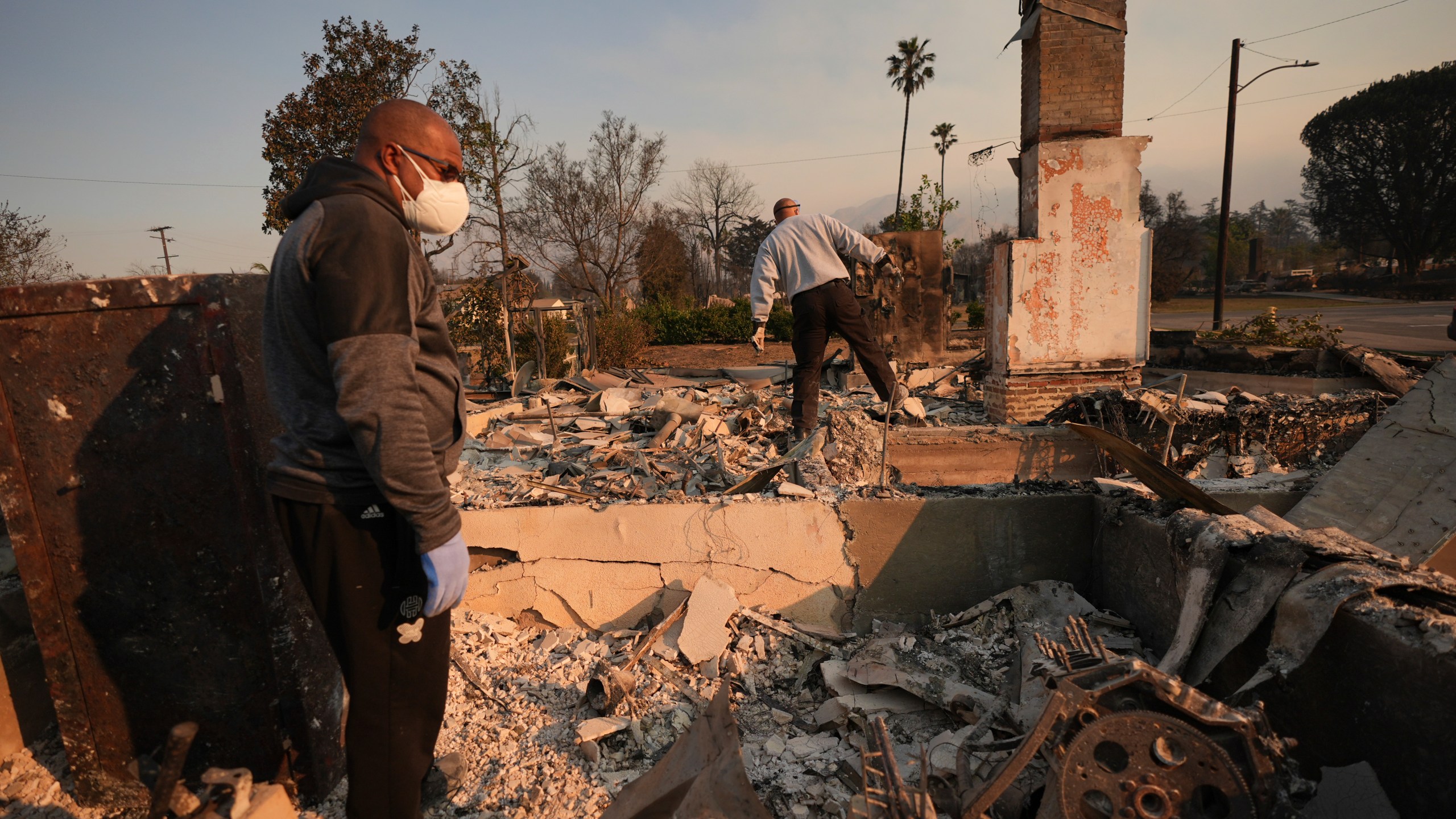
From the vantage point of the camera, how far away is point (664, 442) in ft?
17.6

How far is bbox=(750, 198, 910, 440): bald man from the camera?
5250 mm

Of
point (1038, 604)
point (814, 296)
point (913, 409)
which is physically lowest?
point (1038, 604)

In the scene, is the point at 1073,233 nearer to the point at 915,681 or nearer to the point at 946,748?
the point at 915,681

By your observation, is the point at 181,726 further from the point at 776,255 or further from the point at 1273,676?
the point at 776,255

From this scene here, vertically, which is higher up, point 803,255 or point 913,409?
point 803,255

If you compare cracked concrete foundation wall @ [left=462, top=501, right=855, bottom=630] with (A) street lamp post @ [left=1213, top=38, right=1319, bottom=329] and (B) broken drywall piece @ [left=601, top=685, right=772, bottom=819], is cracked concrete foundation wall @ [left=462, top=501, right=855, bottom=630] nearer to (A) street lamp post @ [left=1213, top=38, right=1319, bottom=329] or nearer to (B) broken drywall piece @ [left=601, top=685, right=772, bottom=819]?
(B) broken drywall piece @ [left=601, top=685, right=772, bottom=819]

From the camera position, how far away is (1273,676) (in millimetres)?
1821

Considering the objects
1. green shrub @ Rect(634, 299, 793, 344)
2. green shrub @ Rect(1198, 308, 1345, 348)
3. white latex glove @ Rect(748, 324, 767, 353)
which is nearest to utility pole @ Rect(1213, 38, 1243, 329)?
green shrub @ Rect(1198, 308, 1345, 348)

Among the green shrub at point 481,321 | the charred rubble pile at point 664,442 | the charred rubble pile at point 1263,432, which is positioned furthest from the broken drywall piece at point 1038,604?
the green shrub at point 481,321

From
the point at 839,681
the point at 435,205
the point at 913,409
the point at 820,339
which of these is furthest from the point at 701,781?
the point at 913,409

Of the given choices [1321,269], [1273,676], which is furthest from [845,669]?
[1321,269]

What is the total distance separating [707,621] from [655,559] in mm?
364

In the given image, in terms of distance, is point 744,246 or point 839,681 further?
point 744,246

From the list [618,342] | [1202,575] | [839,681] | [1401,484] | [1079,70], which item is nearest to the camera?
[1202,575]
